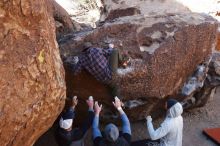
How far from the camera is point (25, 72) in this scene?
15.2ft

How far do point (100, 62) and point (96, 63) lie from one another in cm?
6

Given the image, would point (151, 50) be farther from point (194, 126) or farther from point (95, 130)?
point (194, 126)

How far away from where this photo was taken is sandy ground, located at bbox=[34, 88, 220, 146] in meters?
7.05

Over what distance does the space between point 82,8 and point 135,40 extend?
7.00 metres

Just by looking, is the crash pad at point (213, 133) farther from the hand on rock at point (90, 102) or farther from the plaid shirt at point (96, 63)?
the hand on rock at point (90, 102)

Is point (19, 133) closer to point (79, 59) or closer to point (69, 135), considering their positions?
point (69, 135)

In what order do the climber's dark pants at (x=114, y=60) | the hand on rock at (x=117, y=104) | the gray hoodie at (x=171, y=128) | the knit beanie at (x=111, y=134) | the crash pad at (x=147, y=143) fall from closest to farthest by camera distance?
the knit beanie at (x=111, y=134), the gray hoodie at (x=171, y=128), the hand on rock at (x=117, y=104), the climber's dark pants at (x=114, y=60), the crash pad at (x=147, y=143)

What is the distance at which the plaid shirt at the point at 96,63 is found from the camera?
6.07 meters

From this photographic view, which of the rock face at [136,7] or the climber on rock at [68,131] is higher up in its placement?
the rock face at [136,7]

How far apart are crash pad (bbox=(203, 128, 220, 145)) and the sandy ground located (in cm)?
7

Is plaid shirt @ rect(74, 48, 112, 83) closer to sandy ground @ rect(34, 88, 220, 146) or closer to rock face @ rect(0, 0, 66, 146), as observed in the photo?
rock face @ rect(0, 0, 66, 146)

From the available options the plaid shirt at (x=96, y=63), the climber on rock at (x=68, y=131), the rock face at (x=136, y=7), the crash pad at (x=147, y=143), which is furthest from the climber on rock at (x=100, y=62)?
the rock face at (x=136, y=7)

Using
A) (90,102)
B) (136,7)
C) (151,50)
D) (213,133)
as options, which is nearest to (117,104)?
(90,102)

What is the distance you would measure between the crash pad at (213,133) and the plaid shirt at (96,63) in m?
2.15
